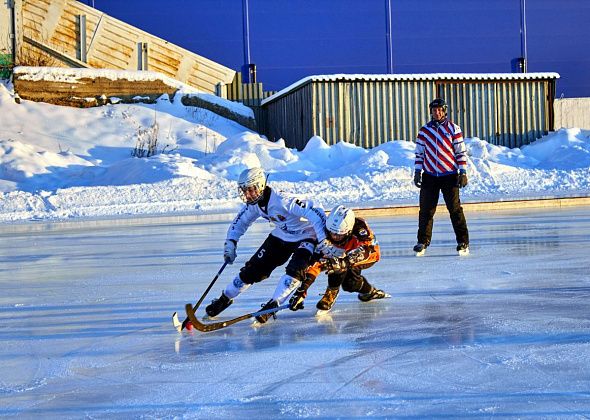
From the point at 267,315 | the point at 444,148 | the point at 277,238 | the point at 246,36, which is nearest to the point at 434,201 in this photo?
the point at 444,148

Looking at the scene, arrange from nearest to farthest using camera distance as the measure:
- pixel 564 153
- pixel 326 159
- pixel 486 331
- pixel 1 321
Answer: pixel 486 331 → pixel 1 321 → pixel 326 159 → pixel 564 153

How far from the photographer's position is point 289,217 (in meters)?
5.41

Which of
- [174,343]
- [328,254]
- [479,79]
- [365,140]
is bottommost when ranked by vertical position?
[174,343]

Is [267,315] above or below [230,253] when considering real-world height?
below

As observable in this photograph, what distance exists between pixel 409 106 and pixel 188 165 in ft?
23.9

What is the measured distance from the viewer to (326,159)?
73.2 feet

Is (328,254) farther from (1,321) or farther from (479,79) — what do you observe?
(479,79)

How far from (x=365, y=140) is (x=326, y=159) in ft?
7.97

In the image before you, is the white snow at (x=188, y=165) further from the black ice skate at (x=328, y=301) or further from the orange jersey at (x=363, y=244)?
the black ice skate at (x=328, y=301)

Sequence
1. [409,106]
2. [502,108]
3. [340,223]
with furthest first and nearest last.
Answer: [502,108]
[409,106]
[340,223]

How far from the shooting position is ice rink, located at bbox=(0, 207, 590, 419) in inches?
125

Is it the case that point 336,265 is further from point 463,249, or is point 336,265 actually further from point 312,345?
point 463,249

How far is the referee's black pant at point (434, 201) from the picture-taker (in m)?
8.54

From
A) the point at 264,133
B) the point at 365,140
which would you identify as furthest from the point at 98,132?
the point at 365,140
